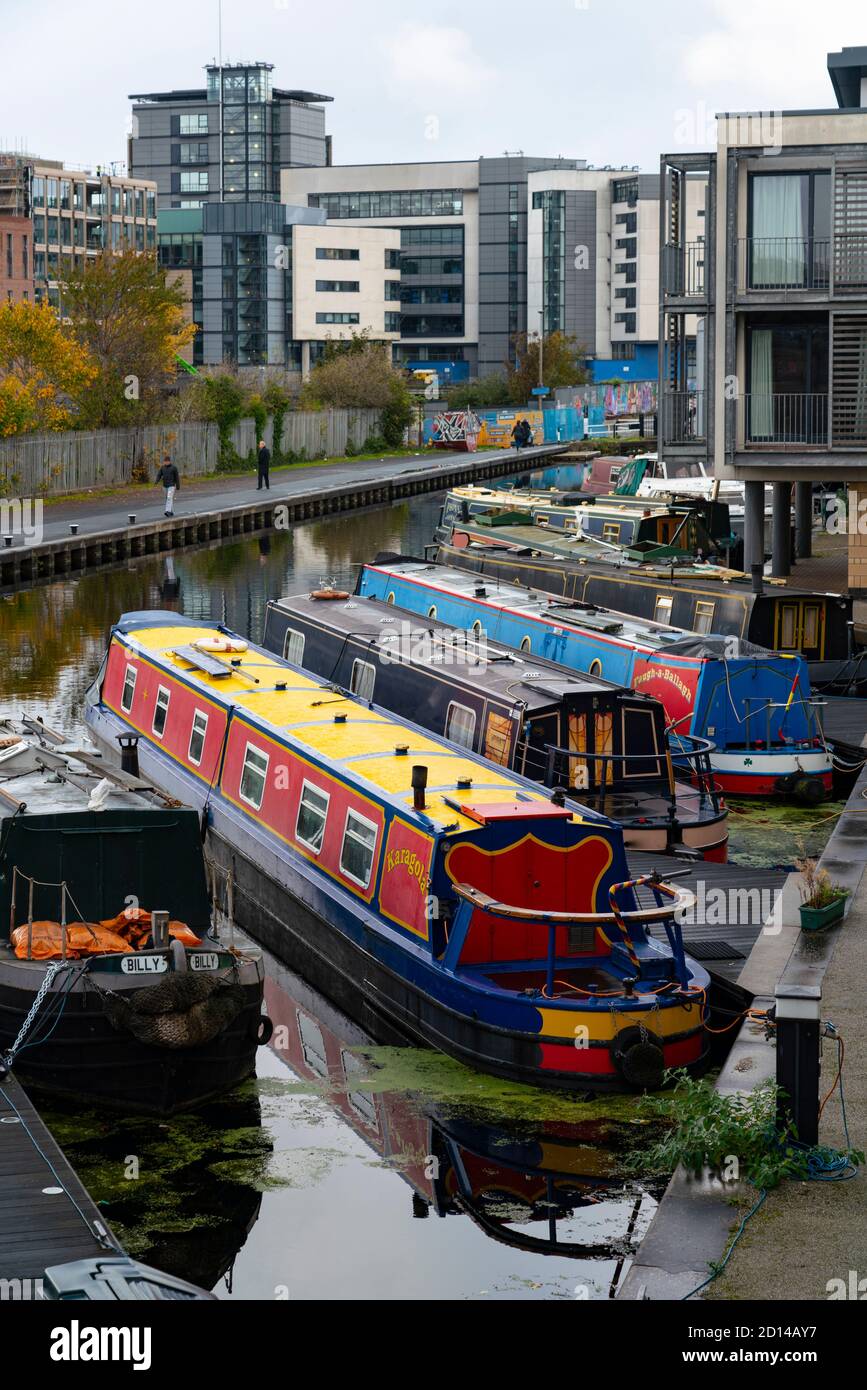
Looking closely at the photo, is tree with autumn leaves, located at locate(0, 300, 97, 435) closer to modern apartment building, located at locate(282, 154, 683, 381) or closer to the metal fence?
the metal fence

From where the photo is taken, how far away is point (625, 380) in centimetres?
13875

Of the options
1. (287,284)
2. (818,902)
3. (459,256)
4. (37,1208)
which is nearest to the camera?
(37,1208)

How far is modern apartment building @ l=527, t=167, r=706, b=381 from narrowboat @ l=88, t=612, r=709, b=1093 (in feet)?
413

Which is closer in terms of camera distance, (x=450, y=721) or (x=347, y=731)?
(x=347, y=731)

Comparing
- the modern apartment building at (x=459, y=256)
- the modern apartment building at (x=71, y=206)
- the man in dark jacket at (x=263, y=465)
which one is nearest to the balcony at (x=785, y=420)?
the man in dark jacket at (x=263, y=465)

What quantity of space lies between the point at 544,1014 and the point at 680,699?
12049 mm

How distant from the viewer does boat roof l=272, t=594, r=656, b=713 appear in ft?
77.5

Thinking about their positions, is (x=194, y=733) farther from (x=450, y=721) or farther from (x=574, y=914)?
(x=574, y=914)

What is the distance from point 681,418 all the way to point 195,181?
139242 millimetres

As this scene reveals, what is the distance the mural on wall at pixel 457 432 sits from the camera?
101m

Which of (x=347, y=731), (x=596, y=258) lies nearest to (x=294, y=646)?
(x=347, y=731)

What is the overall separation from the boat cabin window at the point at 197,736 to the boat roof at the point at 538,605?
7322 mm

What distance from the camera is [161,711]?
85.6ft

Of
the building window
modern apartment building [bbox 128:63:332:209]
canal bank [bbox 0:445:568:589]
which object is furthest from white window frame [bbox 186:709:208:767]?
the building window
